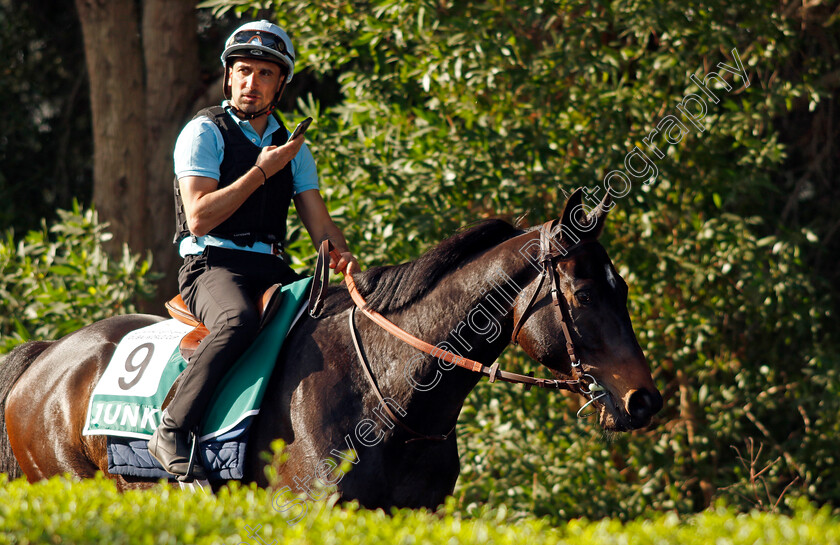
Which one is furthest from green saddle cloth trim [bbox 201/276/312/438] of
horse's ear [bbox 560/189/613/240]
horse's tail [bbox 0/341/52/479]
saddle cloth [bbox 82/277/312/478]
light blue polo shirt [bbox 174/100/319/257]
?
horse's tail [bbox 0/341/52/479]

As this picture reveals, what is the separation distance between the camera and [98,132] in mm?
8398

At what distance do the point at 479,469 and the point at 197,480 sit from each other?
280cm

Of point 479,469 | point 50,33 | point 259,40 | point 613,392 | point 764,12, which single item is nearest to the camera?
point 613,392

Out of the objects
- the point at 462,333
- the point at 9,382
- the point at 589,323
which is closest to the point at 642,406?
the point at 589,323

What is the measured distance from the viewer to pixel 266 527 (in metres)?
2.45

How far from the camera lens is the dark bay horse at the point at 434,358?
3.22 metres

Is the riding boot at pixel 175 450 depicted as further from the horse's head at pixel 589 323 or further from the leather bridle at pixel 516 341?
the horse's head at pixel 589 323

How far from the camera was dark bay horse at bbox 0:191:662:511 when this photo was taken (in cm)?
322

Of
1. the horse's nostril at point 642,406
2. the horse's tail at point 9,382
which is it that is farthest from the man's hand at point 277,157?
the horse's tail at point 9,382

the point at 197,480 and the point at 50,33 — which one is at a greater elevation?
the point at 50,33

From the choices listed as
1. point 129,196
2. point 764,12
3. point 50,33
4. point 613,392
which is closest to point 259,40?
point 613,392

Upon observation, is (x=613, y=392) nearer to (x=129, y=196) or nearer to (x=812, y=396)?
(x=812, y=396)

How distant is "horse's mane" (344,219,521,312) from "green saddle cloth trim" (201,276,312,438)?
38cm

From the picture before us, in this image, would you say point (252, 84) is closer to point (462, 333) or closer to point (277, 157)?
point (277, 157)
